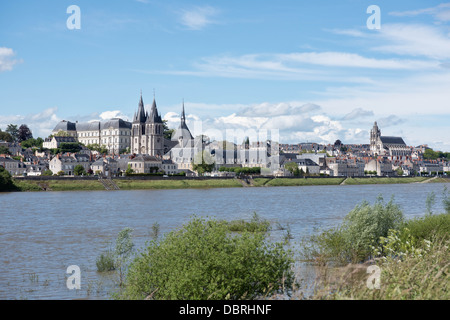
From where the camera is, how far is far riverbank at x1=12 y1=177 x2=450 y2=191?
276 feet

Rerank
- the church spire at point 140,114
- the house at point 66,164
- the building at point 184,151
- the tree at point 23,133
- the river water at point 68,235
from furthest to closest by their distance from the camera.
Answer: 1. the tree at point 23,133
2. the church spire at point 140,114
3. the building at point 184,151
4. the house at point 66,164
5. the river water at point 68,235

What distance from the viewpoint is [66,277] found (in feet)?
67.3

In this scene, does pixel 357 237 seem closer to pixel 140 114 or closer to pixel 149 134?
pixel 149 134

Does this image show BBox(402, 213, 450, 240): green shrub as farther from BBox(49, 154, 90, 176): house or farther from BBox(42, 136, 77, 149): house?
BBox(42, 136, 77, 149): house

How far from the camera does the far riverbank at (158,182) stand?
276 feet

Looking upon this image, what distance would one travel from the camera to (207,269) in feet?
44.6

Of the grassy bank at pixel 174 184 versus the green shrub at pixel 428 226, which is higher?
the green shrub at pixel 428 226

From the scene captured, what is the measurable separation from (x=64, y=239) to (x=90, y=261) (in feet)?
26.6

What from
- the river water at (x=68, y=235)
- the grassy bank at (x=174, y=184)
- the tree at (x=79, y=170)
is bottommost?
the river water at (x=68, y=235)

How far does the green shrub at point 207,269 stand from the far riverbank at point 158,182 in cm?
7101

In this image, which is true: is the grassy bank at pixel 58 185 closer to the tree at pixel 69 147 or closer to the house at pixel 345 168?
the tree at pixel 69 147

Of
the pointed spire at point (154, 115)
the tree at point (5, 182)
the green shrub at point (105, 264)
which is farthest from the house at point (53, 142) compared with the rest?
the green shrub at point (105, 264)

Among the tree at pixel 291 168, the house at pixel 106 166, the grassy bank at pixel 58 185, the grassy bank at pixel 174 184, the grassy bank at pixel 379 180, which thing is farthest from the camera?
the tree at pixel 291 168
